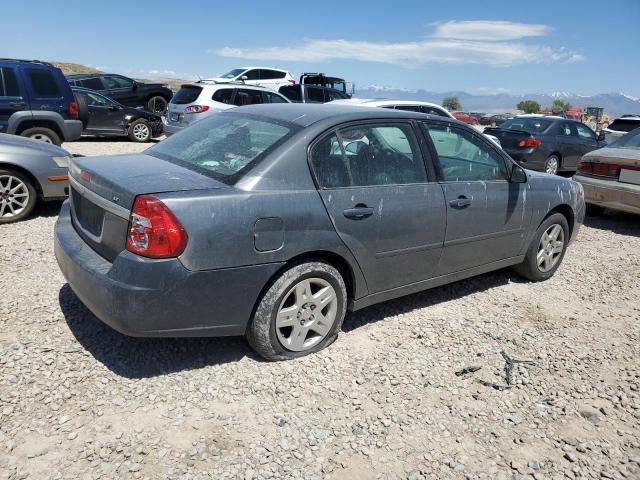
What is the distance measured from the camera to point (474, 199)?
4176mm

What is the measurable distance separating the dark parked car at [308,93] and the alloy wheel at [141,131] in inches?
193

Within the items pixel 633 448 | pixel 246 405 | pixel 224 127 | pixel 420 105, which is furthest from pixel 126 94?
pixel 633 448

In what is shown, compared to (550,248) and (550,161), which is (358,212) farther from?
(550,161)

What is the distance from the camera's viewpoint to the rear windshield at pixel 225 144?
3.24m

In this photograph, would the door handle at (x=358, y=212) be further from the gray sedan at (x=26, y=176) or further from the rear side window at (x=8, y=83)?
the rear side window at (x=8, y=83)

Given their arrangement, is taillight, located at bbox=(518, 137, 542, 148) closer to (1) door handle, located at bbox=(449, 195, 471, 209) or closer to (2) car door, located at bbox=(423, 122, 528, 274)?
(2) car door, located at bbox=(423, 122, 528, 274)

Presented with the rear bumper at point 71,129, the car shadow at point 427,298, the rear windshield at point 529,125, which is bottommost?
the car shadow at point 427,298

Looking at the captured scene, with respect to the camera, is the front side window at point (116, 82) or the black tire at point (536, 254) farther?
the front side window at point (116, 82)

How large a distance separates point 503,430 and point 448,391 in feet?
1.36

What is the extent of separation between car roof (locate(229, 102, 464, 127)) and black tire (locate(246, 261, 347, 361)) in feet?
3.15

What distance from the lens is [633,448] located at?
2824mm

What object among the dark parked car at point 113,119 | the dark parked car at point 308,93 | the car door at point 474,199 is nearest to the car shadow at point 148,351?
Answer: the car door at point 474,199

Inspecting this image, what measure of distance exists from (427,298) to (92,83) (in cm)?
1563

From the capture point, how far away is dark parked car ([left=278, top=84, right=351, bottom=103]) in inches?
682
